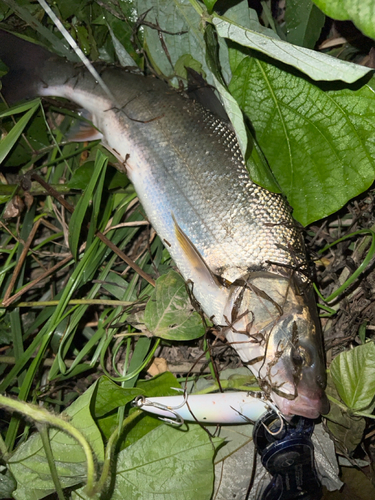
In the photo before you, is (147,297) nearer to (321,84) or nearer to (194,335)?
(194,335)

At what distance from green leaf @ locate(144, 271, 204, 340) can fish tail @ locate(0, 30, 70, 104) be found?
122cm

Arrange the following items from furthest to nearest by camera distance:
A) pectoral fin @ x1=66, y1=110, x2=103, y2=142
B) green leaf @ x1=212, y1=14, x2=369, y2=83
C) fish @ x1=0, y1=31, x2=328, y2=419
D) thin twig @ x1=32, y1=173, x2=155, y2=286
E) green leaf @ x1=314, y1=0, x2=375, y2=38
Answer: pectoral fin @ x1=66, y1=110, x2=103, y2=142 → thin twig @ x1=32, y1=173, x2=155, y2=286 → fish @ x1=0, y1=31, x2=328, y2=419 → green leaf @ x1=212, y1=14, x2=369, y2=83 → green leaf @ x1=314, y1=0, x2=375, y2=38

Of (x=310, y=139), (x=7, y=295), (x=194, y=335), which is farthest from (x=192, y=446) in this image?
(x=310, y=139)

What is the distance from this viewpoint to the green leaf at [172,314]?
182 centimetres

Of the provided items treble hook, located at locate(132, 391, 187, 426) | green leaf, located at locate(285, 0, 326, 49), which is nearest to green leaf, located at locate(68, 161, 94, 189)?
treble hook, located at locate(132, 391, 187, 426)

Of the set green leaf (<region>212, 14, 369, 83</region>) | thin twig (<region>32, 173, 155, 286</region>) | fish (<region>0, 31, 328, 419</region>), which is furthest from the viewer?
thin twig (<region>32, 173, 155, 286</region>)

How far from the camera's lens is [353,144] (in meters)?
1.68

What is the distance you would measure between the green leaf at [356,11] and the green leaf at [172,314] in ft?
3.96

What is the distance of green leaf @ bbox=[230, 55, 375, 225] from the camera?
1.66 meters

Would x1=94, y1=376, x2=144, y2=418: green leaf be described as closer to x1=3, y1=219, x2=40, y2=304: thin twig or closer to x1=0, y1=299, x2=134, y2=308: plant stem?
x1=0, y1=299, x2=134, y2=308: plant stem

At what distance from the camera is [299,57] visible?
145 cm

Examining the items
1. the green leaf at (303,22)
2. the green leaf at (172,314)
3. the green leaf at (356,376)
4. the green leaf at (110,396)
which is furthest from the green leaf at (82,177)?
the green leaf at (356,376)

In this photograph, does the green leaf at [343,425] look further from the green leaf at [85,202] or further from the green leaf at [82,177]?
the green leaf at [82,177]

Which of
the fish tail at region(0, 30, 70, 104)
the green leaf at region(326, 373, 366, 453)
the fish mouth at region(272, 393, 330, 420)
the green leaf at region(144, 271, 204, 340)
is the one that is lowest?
the green leaf at region(326, 373, 366, 453)
